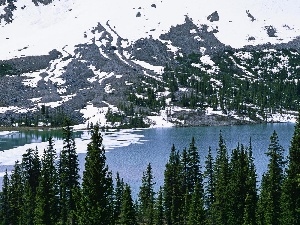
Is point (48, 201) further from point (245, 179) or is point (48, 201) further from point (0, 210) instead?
point (0, 210)

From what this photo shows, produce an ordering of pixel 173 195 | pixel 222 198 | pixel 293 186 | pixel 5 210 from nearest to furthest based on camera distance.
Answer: pixel 293 186 < pixel 222 198 < pixel 173 195 < pixel 5 210

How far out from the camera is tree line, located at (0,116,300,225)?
42500 mm

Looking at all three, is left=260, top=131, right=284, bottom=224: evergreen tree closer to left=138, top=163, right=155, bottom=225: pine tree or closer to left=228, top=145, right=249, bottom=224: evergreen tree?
left=228, top=145, right=249, bottom=224: evergreen tree

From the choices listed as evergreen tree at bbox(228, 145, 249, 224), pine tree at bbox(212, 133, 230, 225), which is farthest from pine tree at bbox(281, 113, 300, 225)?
pine tree at bbox(212, 133, 230, 225)

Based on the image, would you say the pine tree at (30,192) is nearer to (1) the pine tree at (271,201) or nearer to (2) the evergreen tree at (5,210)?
(2) the evergreen tree at (5,210)

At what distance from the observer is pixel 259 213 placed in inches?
2586

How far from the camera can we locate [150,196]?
330ft

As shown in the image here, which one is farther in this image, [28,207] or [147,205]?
[147,205]

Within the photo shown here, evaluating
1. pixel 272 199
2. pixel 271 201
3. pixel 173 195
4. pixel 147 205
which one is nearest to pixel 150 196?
pixel 147 205

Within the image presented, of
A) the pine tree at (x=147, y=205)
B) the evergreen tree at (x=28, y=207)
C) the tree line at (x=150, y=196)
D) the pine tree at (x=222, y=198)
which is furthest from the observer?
the pine tree at (x=147, y=205)

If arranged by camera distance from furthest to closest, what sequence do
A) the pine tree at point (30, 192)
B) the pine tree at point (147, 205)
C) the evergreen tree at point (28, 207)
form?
the pine tree at point (147, 205), the pine tree at point (30, 192), the evergreen tree at point (28, 207)

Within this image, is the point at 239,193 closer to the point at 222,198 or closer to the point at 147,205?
the point at 222,198

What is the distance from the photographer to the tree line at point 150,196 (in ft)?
139

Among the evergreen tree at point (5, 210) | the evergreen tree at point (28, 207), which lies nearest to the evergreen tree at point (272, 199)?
the evergreen tree at point (28, 207)
